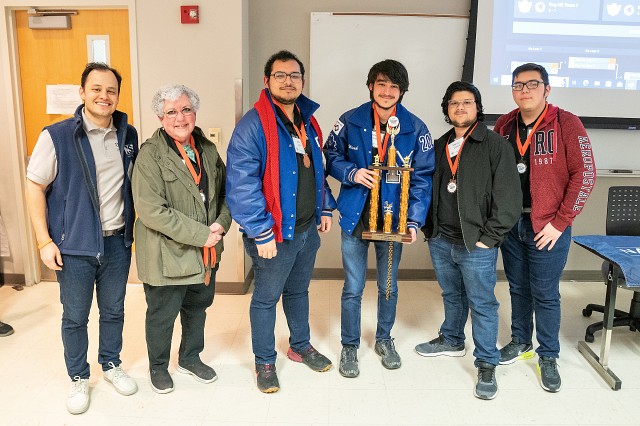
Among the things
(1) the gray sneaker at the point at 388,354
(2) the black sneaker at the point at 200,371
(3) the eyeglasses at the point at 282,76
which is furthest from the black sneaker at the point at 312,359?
(3) the eyeglasses at the point at 282,76

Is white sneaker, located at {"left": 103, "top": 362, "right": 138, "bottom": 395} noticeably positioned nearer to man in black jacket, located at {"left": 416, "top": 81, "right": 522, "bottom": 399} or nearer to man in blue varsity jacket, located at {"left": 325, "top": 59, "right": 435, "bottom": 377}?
man in blue varsity jacket, located at {"left": 325, "top": 59, "right": 435, "bottom": 377}

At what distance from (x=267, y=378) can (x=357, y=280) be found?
67 centimetres

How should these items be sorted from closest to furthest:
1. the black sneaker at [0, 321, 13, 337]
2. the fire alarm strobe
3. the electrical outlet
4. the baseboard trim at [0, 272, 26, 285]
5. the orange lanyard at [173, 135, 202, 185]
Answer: the orange lanyard at [173, 135, 202, 185] → the black sneaker at [0, 321, 13, 337] → the fire alarm strobe → the electrical outlet → the baseboard trim at [0, 272, 26, 285]

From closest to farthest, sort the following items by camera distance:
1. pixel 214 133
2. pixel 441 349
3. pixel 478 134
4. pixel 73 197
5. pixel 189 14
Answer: pixel 73 197 → pixel 478 134 → pixel 441 349 → pixel 189 14 → pixel 214 133

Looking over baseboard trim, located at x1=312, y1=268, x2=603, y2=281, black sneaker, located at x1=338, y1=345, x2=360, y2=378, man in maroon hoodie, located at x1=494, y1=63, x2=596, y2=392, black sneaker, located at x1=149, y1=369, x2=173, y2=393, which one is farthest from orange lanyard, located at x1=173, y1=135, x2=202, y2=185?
baseboard trim, located at x1=312, y1=268, x2=603, y2=281

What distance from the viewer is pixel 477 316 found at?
98.6 inches

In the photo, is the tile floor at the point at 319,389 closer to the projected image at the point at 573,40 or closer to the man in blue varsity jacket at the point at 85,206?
the man in blue varsity jacket at the point at 85,206

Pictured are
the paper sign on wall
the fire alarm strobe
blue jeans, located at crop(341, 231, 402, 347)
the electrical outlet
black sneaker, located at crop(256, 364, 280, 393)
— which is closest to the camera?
black sneaker, located at crop(256, 364, 280, 393)

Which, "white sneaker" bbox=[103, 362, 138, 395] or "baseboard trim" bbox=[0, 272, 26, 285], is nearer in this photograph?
"white sneaker" bbox=[103, 362, 138, 395]

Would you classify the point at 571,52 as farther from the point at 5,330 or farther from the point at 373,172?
the point at 5,330

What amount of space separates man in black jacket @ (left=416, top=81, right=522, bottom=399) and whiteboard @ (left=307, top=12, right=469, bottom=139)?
1.46 meters

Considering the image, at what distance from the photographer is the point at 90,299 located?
7.47ft

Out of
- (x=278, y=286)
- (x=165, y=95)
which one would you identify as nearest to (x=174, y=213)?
(x=165, y=95)

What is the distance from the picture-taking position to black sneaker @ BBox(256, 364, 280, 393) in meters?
2.47
